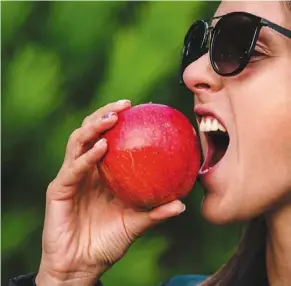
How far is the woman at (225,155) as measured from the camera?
1.63 metres

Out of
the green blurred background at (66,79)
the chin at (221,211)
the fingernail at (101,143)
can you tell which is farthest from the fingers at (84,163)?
the green blurred background at (66,79)

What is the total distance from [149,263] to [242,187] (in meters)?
1.04

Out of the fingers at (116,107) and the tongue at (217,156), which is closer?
the fingers at (116,107)

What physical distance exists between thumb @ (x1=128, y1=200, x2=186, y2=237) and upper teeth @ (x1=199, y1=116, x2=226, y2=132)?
0.63ft

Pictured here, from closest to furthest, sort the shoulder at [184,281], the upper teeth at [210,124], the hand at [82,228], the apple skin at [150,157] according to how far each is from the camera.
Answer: the apple skin at [150,157]
the upper teeth at [210,124]
the hand at [82,228]
the shoulder at [184,281]

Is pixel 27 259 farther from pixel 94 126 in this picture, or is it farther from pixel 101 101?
pixel 94 126

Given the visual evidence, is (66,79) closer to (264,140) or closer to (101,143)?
(101,143)

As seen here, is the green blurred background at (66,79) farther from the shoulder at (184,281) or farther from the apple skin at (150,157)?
the apple skin at (150,157)

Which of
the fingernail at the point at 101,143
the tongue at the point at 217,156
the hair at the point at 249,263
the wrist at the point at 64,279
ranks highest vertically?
the fingernail at the point at 101,143

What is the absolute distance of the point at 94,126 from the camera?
5.36ft

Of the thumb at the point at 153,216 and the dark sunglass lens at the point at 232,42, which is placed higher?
the dark sunglass lens at the point at 232,42

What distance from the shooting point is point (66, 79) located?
103 inches

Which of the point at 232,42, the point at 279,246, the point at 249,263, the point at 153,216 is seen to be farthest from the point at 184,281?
the point at 232,42

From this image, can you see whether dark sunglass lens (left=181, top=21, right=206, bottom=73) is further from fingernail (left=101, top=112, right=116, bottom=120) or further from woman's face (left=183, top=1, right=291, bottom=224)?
A: fingernail (left=101, top=112, right=116, bottom=120)
